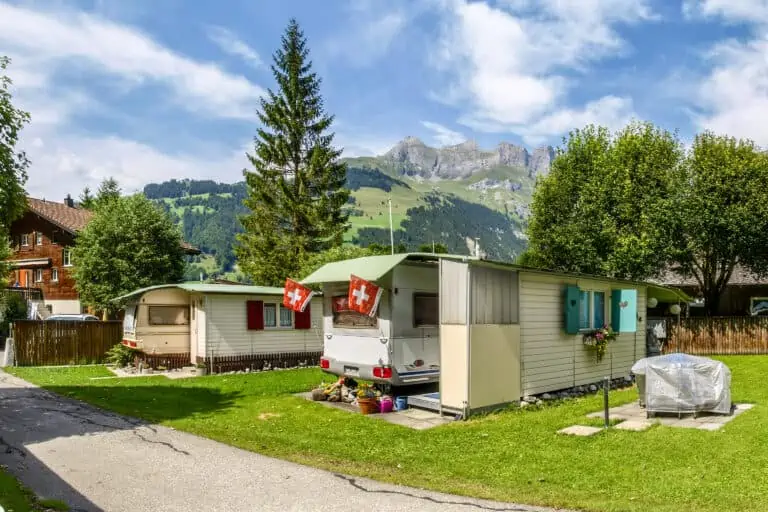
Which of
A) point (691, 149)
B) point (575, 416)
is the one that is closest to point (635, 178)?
point (691, 149)

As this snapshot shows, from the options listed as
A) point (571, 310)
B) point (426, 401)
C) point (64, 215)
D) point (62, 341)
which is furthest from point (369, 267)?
point (64, 215)

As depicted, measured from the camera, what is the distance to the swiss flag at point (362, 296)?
12.6 meters

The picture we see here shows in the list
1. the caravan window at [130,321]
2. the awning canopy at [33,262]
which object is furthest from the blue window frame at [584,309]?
the awning canopy at [33,262]

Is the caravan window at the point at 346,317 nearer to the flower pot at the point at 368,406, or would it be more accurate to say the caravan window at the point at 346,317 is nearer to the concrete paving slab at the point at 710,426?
the flower pot at the point at 368,406

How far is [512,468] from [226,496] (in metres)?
3.79

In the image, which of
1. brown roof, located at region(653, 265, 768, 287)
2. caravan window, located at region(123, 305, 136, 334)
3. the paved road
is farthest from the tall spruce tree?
the paved road

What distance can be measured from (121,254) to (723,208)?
29778 millimetres

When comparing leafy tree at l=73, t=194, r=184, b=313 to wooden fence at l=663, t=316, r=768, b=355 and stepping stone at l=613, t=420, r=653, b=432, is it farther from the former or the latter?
stepping stone at l=613, t=420, r=653, b=432

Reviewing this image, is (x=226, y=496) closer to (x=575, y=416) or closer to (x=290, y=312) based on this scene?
(x=575, y=416)

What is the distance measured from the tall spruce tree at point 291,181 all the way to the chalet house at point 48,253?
17.4ft

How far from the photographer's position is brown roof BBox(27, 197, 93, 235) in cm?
4069

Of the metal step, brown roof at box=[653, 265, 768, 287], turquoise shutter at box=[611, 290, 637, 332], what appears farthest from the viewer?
brown roof at box=[653, 265, 768, 287]

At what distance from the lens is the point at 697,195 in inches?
941

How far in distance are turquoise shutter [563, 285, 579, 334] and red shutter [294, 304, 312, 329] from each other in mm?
10830
